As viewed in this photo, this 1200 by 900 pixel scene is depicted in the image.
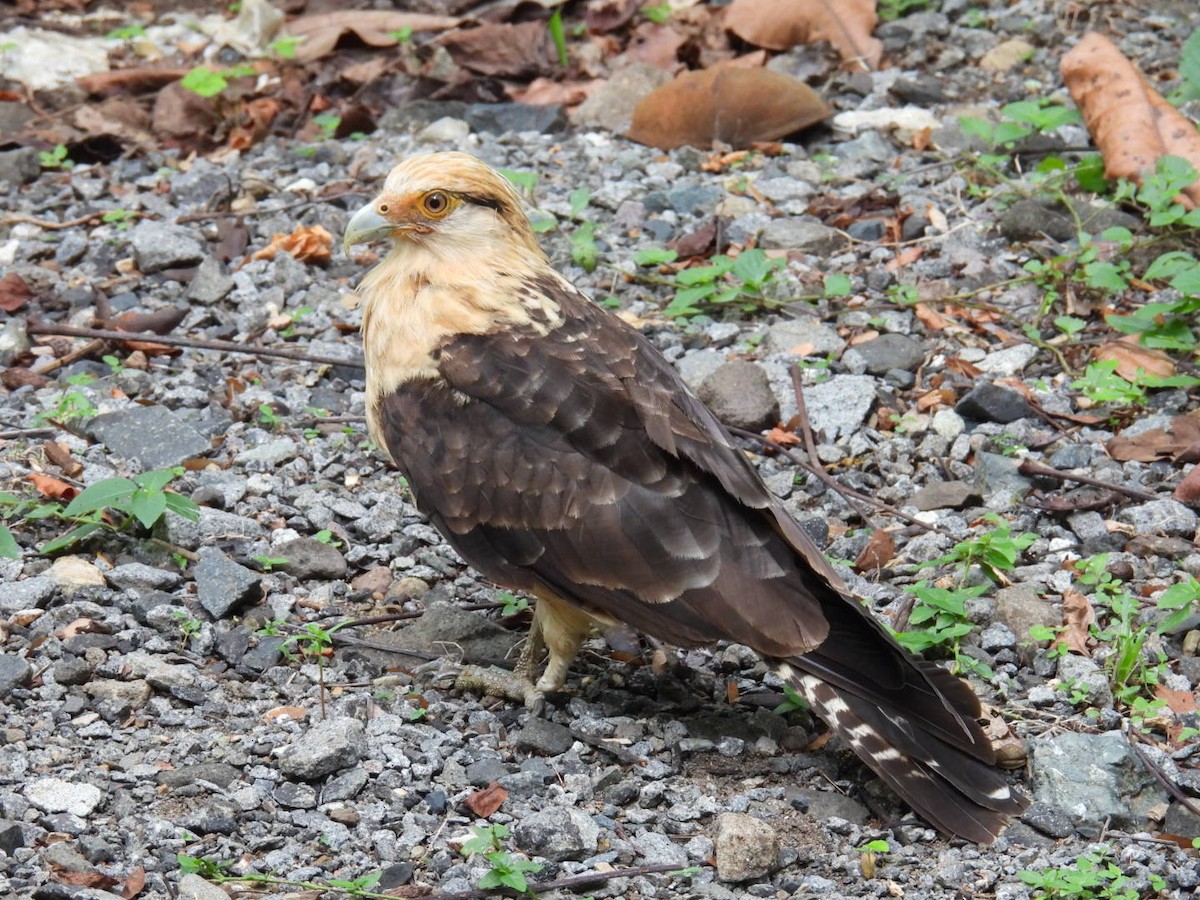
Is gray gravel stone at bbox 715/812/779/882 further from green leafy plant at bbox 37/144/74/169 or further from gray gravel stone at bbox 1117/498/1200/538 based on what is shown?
green leafy plant at bbox 37/144/74/169

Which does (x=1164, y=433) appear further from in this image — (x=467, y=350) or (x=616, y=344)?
(x=467, y=350)

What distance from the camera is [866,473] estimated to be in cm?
608

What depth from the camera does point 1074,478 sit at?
226 inches

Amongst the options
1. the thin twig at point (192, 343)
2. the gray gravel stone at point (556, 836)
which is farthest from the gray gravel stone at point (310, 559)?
the gray gravel stone at point (556, 836)

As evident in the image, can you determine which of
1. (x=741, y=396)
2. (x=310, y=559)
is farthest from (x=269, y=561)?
(x=741, y=396)

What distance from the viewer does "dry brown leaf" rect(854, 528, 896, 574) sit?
18.2 ft

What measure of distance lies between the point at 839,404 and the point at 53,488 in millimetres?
3104

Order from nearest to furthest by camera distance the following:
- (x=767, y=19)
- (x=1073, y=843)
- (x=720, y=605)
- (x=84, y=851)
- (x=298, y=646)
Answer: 1. (x=84, y=851)
2. (x=1073, y=843)
3. (x=720, y=605)
4. (x=298, y=646)
5. (x=767, y=19)

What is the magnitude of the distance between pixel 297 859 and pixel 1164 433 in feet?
12.4

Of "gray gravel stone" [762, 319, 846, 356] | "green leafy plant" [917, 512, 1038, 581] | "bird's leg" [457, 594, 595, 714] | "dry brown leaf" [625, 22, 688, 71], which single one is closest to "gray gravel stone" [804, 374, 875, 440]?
"gray gravel stone" [762, 319, 846, 356]

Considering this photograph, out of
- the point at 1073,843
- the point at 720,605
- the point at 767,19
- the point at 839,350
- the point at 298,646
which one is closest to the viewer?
the point at 1073,843

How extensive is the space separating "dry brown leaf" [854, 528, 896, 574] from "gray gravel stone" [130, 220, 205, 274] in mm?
3662

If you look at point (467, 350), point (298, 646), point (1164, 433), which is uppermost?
point (467, 350)

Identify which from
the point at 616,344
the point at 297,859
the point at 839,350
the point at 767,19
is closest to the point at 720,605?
the point at 616,344
